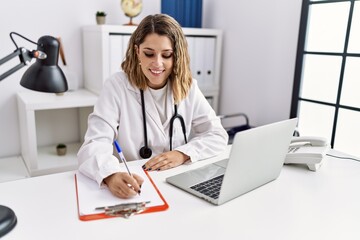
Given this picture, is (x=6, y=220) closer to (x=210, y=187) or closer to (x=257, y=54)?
(x=210, y=187)

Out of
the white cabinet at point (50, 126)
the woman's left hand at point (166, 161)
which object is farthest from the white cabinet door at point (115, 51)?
the woman's left hand at point (166, 161)

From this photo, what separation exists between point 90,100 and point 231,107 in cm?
111

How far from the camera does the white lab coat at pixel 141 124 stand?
1242 millimetres

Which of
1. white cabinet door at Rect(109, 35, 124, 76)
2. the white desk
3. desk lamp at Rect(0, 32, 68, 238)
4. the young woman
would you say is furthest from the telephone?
white cabinet door at Rect(109, 35, 124, 76)

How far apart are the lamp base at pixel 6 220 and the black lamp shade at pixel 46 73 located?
0.98 feet

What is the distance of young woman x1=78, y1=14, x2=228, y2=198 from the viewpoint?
1.25 meters

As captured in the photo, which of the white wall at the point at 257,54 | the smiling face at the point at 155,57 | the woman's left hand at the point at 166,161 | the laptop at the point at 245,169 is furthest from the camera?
the white wall at the point at 257,54

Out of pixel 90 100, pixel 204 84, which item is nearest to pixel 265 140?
pixel 90 100

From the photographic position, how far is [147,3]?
261 centimetres

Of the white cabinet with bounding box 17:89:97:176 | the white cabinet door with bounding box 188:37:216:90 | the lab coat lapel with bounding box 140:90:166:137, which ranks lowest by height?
the white cabinet with bounding box 17:89:97:176

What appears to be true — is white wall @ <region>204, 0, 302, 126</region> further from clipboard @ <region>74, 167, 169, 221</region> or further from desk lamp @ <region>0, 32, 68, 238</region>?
desk lamp @ <region>0, 32, 68, 238</region>

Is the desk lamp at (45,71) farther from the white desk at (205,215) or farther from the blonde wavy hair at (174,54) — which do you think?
the blonde wavy hair at (174,54)

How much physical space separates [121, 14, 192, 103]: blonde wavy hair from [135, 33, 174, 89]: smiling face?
18 millimetres

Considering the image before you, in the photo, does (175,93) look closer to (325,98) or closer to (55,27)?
(325,98)
